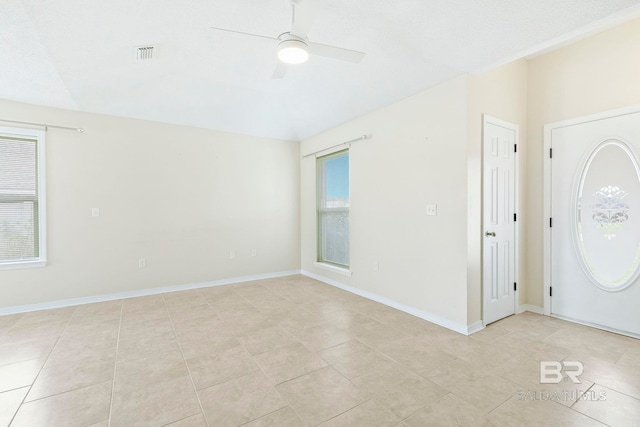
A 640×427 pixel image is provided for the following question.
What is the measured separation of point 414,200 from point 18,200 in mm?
4809

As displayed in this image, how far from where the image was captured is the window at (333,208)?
466cm

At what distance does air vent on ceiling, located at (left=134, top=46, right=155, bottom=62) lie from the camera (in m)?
2.86

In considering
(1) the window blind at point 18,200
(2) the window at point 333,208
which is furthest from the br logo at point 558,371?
(1) the window blind at point 18,200

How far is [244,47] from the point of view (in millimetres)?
2936

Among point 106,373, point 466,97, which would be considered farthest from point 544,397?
point 106,373

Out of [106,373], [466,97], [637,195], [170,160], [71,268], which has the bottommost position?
[106,373]

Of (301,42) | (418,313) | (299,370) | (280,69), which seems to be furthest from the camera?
(418,313)

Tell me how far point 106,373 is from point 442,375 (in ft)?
8.20

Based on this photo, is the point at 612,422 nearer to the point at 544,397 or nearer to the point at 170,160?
the point at 544,397

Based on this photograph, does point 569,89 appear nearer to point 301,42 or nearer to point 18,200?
point 301,42

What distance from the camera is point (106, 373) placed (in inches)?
85.5

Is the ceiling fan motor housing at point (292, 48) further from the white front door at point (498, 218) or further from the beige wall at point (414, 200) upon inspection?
the white front door at point (498, 218)

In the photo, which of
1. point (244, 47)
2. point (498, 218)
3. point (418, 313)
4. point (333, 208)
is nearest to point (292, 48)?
point (244, 47)

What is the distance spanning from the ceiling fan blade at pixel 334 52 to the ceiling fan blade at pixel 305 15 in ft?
0.43
